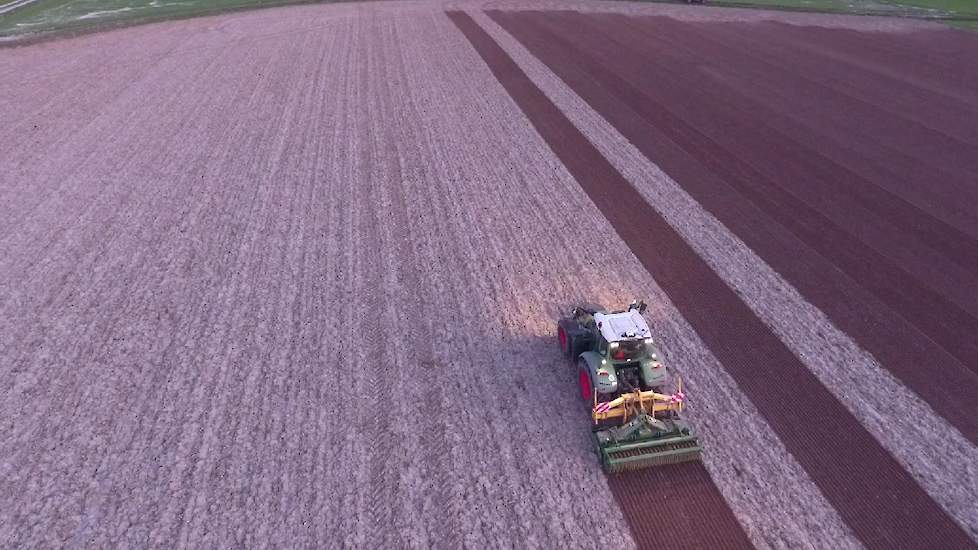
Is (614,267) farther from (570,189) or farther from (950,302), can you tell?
(950,302)

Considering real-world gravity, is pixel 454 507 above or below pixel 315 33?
below

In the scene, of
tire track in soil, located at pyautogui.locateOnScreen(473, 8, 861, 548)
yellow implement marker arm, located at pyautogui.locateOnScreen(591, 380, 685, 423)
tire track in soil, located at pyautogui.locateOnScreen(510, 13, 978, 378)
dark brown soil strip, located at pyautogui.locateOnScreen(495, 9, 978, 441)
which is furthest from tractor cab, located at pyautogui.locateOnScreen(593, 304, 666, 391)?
tire track in soil, located at pyautogui.locateOnScreen(510, 13, 978, 378)

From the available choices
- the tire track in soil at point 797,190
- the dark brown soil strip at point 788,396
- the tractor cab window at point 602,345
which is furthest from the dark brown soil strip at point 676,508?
the tire track in soil at point 797,190

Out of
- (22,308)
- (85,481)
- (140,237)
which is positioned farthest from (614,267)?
(22,308)

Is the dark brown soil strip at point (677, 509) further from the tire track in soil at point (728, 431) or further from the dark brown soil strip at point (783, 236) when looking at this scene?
the dark brown soil strip at point (783, 236)

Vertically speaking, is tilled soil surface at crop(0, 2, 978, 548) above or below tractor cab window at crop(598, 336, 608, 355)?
below

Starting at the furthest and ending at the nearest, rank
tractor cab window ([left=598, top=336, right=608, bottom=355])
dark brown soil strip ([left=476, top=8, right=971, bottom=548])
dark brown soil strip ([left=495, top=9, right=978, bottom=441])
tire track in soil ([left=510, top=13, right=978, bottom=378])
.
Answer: tire track in soil ([left=510, top=13, right=978, bottom=378]) < dark brown soil strip ([left=495, top=9, right=978, bottom=441]) < tractor cab window ([left=598, top=336, right=608, bottom=355]) < dark brown soil strip ([left=476, top=8, right=971, bottom=548])

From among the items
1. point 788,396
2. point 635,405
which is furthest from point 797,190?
point 635,405

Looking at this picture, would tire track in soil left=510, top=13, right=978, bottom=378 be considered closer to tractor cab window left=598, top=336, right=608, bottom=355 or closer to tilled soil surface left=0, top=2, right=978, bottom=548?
tilled soil surface left=0, top=2, right=978, bottom=548
